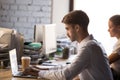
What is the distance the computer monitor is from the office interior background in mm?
649

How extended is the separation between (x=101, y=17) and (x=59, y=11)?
64cm

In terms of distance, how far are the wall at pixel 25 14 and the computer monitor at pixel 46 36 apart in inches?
25.3

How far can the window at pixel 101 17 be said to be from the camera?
417 cm

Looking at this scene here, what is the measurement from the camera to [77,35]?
201 cm

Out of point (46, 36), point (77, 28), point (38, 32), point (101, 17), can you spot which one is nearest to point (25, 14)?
point (38, 32)

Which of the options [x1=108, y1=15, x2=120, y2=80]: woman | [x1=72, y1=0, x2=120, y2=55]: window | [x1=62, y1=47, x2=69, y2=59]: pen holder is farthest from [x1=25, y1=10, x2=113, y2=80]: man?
[x1=72, y1=0, x2=120, y2=55]: window

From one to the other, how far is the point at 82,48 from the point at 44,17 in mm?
2192

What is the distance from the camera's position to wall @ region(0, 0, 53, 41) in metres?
4.05

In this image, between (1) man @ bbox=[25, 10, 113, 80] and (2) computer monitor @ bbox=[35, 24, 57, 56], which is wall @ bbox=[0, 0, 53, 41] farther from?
(1) man @ bbox=[25, 10, 113, 80]

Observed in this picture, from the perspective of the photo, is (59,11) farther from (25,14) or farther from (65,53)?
(65,53)

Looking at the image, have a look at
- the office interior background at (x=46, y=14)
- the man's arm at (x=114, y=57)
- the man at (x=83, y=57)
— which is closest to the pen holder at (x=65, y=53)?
the office interior background at (x=46, y=14)

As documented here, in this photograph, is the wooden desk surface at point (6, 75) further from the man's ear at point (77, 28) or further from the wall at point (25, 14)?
the wall at point (25, 14)

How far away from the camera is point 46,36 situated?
324 cm

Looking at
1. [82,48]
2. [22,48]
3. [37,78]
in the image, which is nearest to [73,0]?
[22,48]
